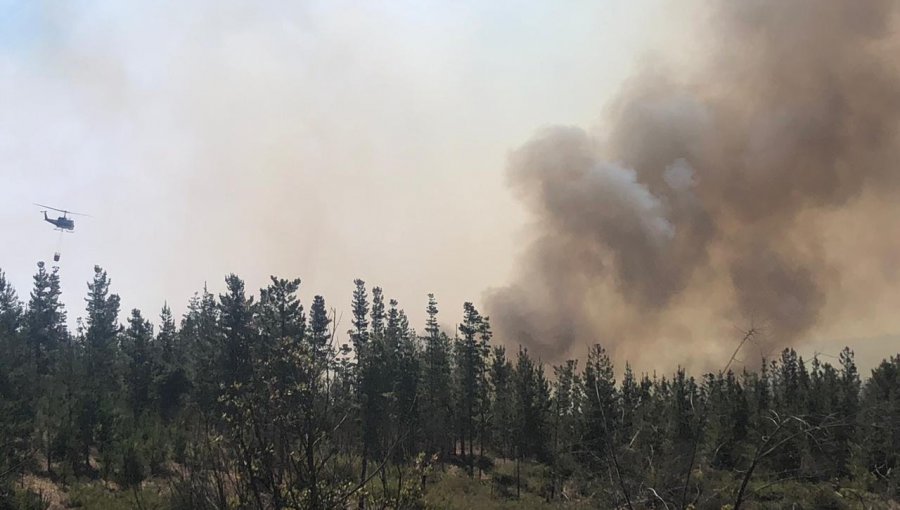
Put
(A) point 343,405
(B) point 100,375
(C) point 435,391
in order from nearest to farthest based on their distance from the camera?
(A) point 343,405 → (B) point 100,375 → (C) point 435,391

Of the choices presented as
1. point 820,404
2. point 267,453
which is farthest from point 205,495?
point 820,404

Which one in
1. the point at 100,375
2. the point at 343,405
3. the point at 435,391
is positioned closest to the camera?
the point at 343,405

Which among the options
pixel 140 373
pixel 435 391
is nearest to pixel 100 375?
pixel 140 373

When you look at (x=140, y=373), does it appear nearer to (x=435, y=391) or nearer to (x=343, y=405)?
(x=435, y=391)

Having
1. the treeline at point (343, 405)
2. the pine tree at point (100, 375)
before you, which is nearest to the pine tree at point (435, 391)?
the treeline at point (343, 405)

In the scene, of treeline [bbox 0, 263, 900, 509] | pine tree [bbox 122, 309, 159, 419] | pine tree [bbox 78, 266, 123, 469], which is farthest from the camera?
pine tree [bbox 122, 309, 159, 419]

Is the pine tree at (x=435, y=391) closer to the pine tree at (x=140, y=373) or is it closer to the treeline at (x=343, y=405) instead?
the treeline at (x=343, y=405)

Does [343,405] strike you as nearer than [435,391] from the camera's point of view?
Yes

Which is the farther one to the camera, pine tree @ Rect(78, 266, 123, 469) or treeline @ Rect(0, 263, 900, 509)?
pine tree @ Rect(78, 266, 123, 469)

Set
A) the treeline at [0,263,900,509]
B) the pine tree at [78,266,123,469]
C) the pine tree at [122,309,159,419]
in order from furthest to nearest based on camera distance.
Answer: the pine tree at [122,309,159,419]
the pine tree at [78,266,123,469]
the treeline at [0,263,900,509]

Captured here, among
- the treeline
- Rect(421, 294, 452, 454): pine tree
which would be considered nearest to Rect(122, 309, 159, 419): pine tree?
the treeline

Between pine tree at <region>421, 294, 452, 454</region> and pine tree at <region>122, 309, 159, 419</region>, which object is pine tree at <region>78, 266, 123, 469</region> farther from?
pine tree at <region>421, 294, 452, 454</region>

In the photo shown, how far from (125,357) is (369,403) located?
29.8 metres

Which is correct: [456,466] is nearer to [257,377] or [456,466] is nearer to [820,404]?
[820,404]
